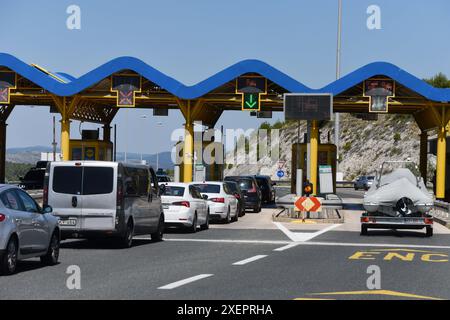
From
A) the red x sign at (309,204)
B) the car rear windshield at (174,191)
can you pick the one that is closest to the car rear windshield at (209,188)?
the red x sign at (309,204)

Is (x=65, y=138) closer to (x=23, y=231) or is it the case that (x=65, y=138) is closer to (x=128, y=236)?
(x=128, y=236)

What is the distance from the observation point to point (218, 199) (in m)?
33.0

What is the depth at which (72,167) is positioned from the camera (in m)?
21.6

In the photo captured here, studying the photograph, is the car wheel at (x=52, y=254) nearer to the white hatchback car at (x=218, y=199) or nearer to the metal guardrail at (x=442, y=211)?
the white hatchback car at (x=218, y=199)

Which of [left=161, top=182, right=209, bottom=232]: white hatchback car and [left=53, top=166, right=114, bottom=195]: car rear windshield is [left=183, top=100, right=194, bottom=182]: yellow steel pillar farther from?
[left=53, top=166, right=114, bottom=195]: car rear windshield

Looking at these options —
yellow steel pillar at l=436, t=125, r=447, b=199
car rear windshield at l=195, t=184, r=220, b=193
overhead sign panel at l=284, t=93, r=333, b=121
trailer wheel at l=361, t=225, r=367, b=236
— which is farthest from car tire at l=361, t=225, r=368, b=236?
yellow steel pillar at l=436, t=125, r=447, b=199

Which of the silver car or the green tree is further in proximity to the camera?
the green tree

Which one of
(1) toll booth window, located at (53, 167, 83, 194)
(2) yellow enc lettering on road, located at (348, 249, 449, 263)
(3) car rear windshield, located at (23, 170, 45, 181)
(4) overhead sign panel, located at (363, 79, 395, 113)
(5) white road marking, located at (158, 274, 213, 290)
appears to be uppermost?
(4) overhead sign panel, located at (363, 79, 395, 113)

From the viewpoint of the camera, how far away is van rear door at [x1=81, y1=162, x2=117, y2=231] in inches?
836

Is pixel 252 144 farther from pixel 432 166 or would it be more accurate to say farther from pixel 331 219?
pixel 331 219

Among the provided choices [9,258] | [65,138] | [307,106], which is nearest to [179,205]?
[9,258]

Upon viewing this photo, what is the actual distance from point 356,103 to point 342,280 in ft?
102

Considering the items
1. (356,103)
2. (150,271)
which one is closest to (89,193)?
(150,271)

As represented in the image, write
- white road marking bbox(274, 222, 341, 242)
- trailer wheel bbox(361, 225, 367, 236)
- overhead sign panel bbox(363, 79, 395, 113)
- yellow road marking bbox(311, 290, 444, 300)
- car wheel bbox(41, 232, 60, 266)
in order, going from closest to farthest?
yellow road marking bbox(311, 290, 444, 300)
car wheel bbox(41, 232, 60, 266)
white road marking bbox(274, 222, 341, 242)
trailer wheel bbox(361, 225, 367, 236)
overhead sign panel bbox(363, 79, 395, 113)
